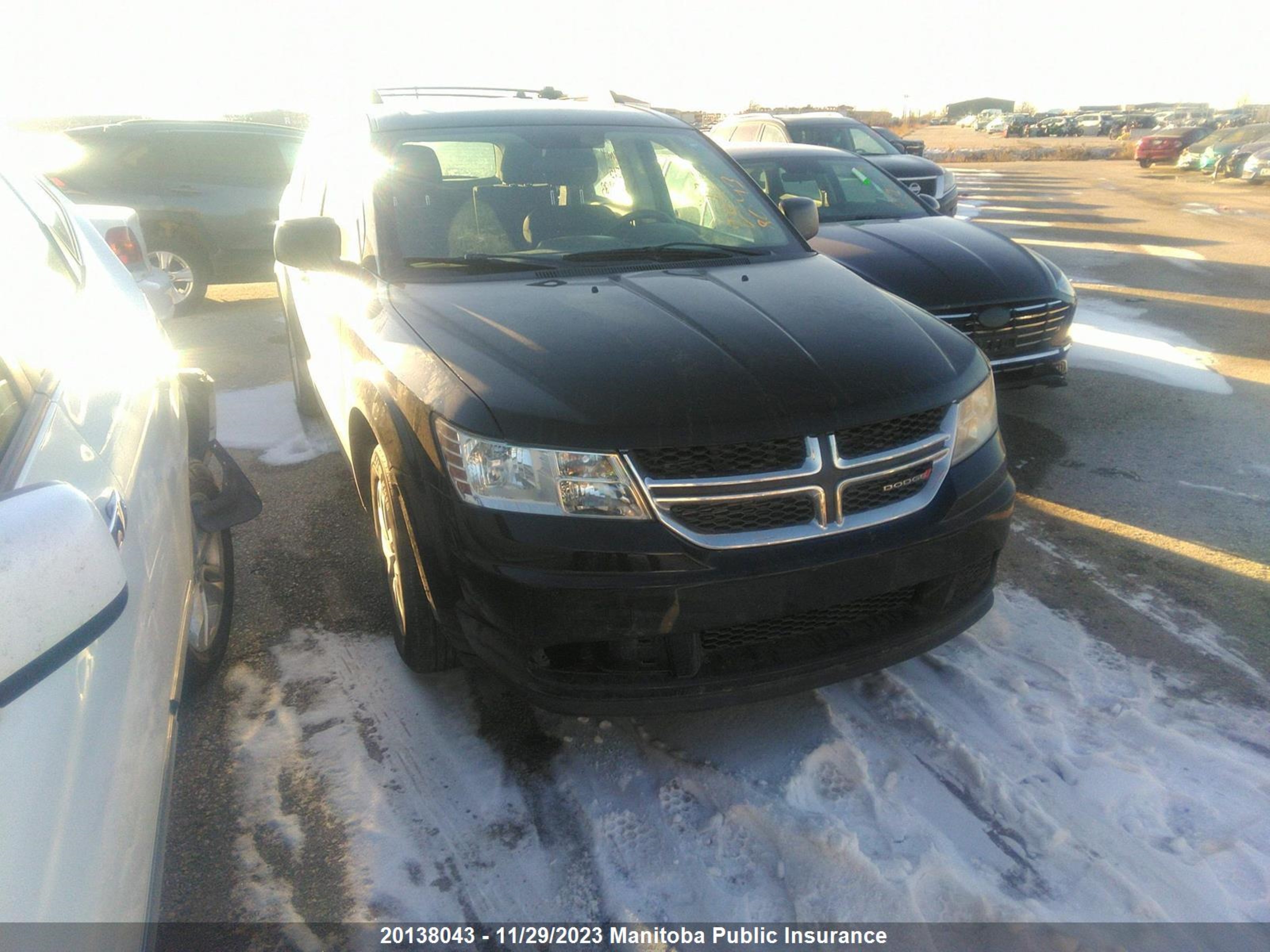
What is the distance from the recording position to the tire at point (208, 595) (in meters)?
2.74

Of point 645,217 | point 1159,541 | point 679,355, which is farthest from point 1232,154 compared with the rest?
point 679,355

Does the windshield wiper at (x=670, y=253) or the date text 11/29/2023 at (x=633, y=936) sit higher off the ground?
the windshield wiper at (x=670, y=253)

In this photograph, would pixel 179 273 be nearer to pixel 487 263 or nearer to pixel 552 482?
pixel 487 263

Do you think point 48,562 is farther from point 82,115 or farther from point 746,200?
point 82,115

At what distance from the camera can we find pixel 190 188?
880cm

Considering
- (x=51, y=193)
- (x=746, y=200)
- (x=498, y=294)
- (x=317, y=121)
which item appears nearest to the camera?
(x=498, y=294)

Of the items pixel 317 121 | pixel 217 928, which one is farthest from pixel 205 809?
pixel 317 121

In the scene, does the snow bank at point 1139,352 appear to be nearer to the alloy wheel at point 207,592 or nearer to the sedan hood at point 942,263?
the sedan hood at point 942,263

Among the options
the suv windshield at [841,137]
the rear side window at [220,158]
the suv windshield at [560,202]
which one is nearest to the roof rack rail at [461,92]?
the suv windshield at [560,202]

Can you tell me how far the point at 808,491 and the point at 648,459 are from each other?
410 mm

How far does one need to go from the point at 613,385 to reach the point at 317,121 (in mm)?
3423

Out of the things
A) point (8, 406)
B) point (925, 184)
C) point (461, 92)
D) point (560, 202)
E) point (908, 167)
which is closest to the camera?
point (8, 406)

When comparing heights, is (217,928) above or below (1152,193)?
above

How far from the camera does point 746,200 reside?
377 centimetres
